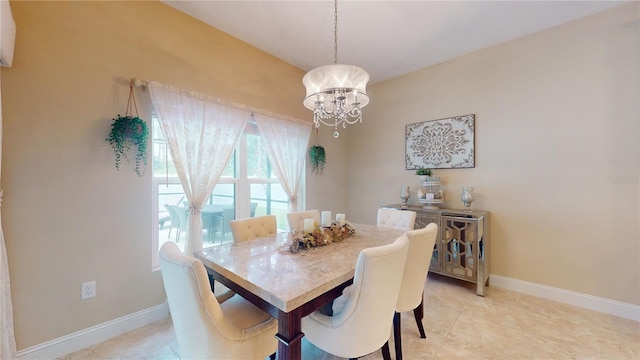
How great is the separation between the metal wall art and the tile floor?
1.64m

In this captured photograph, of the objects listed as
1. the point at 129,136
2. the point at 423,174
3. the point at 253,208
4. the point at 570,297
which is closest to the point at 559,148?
the point at 423,174

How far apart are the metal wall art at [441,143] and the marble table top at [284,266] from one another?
5.85 ft

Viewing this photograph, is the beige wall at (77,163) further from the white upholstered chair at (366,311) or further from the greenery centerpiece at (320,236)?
the white upholstered chair at (366,311)

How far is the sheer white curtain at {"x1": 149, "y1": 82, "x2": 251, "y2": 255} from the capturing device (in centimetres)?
217

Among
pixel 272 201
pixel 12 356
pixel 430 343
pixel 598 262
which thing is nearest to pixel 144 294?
pixel 12 356

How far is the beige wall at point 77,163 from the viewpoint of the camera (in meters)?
1.61

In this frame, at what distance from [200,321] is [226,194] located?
1895 millimetres

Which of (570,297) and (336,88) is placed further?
(570,297)

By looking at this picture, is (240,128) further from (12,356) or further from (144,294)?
(12,356)

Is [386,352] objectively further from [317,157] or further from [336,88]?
[317,157]

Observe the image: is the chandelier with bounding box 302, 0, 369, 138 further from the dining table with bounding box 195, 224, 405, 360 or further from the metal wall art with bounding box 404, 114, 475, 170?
the metal wall art with bounding box 404, 114, 475, 170

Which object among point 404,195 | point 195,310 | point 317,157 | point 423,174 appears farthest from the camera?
point 317,157

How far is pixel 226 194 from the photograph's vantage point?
282 centimetres

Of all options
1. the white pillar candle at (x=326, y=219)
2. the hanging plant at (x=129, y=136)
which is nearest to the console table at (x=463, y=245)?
the white pillar candle at (x=326, y=219)
